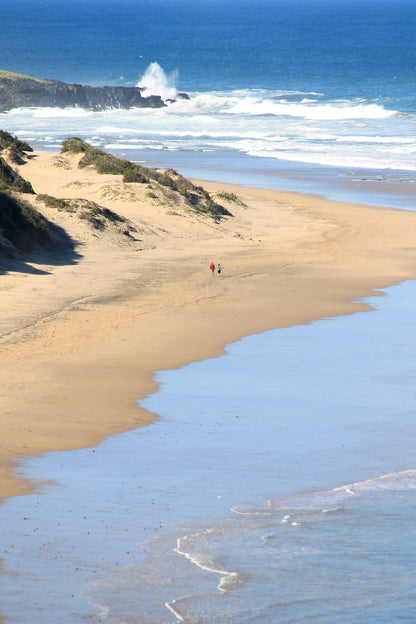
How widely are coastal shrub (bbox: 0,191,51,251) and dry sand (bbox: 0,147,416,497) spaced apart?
28.0 inches

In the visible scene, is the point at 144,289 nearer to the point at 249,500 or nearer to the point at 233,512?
the point at 249,500

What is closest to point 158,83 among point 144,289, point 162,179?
point 162,179

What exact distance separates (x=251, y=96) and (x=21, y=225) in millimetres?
60119

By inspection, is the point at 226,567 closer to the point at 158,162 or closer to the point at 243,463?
the point at 243,463

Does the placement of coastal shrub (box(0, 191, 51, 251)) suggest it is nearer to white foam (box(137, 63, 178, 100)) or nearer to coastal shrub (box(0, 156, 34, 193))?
coastal shrub (box(0, 156, 34, 193))

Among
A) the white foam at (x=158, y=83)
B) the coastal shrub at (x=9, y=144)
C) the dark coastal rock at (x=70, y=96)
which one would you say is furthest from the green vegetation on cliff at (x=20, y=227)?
the white foam at (x=158, y=83)

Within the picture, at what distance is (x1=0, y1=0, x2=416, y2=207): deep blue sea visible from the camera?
38688 millimetres

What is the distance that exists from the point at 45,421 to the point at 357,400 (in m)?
3.94

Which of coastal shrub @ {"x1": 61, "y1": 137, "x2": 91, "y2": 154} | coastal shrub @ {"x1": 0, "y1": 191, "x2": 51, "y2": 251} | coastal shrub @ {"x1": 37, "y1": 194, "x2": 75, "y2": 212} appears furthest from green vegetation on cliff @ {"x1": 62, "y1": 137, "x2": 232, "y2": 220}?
coastal shrub @ {"x1": 0, "y1": 191, "x2": 51, "y2": 251}

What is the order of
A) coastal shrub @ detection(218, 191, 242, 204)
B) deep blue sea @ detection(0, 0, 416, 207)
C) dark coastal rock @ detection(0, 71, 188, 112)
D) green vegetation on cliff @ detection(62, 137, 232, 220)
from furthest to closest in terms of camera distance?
dark coastal rock @ detection(0, 71, 188, 112) → deep blue sea @ detection(0, 0, 416, 207) → coastal shrub @ detection(218, 191, 242, 204) → green vegetation on cliff @ detection(62, 137, 232, 220)

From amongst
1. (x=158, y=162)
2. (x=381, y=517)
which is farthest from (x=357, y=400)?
(x=158, y=162)

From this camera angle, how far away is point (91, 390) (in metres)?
10.7

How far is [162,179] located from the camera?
26859 mm

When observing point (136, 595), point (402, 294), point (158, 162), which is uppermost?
point (158, 162)
